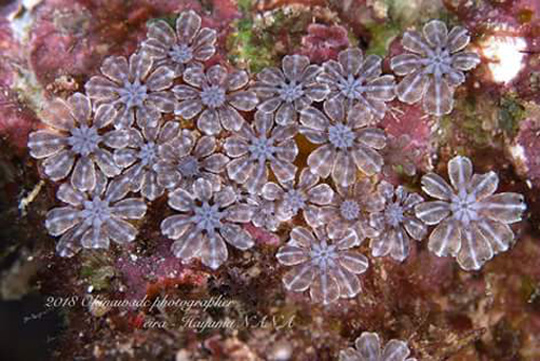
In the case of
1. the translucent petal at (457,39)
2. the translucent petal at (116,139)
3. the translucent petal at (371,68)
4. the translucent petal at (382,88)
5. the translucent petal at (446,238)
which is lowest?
the translucent petal at (116,139)

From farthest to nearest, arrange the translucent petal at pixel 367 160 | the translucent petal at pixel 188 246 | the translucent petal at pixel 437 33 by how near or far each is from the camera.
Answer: the translucent petal at pixel 437 33 < the translucent petal at pixel 367 160 < the translucent petal at pixel 188 246

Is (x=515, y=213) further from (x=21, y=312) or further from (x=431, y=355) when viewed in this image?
(x=21, y=312)

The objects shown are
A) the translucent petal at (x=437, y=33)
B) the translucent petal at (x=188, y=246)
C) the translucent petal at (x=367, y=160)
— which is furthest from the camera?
the translucent petal at (x=437, y=33)

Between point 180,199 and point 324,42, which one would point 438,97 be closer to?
point 324,42

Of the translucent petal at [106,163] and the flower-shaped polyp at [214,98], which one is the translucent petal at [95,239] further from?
the flower-shaped polyp at [214,98]

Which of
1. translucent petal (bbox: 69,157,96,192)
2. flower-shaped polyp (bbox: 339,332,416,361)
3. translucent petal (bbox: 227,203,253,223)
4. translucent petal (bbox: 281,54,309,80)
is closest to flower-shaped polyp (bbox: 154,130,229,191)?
translucent petal (bbox: 227,203,253,223)

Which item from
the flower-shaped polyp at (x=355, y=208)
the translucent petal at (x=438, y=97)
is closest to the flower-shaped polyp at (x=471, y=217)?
the flower-shaped polyp at (x=355, y=208)

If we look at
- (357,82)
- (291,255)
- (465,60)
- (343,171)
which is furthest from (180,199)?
(465,60)

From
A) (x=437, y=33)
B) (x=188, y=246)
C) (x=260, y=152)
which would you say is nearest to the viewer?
(x=188, y=246)
